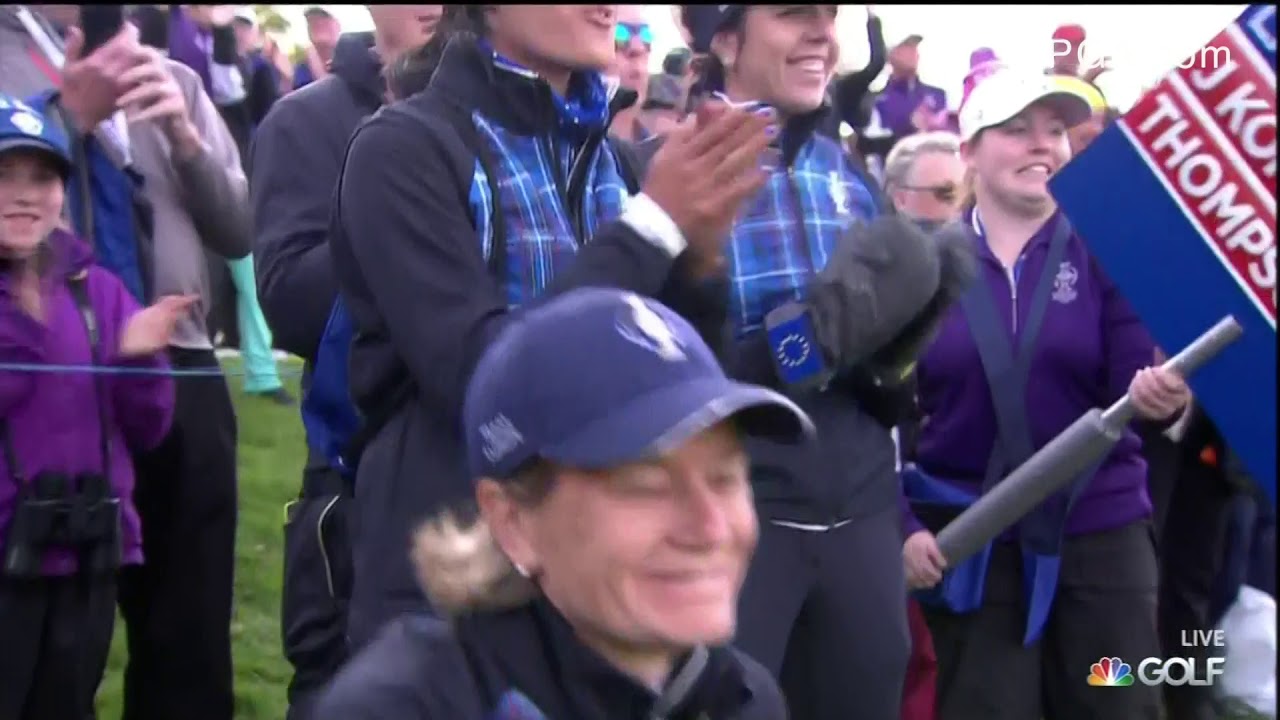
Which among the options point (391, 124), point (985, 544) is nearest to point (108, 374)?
point (391, 124)

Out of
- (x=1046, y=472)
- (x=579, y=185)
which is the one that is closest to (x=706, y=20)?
(x=579, y=185)

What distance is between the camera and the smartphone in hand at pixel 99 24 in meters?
3.03

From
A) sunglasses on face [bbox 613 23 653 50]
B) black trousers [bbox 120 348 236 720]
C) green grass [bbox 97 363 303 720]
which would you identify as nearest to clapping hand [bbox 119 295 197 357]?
black trousers [bbox 120 348 236 720]

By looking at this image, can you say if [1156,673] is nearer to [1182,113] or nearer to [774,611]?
[774,611]

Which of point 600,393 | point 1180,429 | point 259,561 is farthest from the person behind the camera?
point 259,561

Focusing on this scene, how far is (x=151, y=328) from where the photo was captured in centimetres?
314

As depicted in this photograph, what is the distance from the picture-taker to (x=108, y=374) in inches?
127

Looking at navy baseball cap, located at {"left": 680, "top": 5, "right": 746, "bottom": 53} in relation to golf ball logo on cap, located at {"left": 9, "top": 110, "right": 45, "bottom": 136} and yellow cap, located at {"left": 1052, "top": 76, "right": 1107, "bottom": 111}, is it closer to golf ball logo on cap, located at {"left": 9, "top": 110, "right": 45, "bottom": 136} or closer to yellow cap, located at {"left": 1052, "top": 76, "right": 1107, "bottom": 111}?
yellow cap, located at {"left": 1052, "top": 76, "right": 1107, "bottom": 111}

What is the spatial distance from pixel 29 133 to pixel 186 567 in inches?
39.7

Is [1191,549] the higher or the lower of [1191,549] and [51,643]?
the lower

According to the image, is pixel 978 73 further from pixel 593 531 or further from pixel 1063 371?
pixel 593 531

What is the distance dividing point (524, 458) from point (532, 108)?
2.61 ft

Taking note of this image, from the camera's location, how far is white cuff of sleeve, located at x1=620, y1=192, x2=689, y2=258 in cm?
200

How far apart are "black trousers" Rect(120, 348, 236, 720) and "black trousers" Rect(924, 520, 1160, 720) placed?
1.56 m
